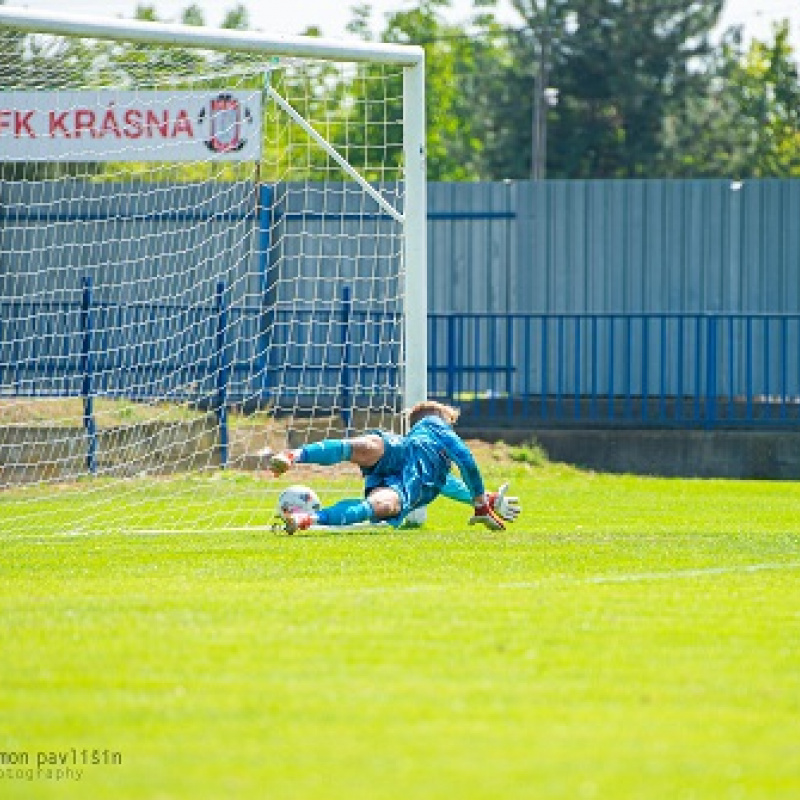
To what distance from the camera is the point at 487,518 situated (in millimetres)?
14227

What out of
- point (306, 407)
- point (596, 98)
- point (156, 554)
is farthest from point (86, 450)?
point (596, 98)

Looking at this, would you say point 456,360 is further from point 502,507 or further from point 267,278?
point 502,507

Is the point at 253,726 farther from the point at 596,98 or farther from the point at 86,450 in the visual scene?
the point at 596,98

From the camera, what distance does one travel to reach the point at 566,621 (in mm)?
9086

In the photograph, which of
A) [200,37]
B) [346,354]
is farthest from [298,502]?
[346,354]

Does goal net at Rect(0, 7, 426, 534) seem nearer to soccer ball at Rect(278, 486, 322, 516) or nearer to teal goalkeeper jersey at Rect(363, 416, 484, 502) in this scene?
soccer ball at Rect(278, 486, 322, 516)

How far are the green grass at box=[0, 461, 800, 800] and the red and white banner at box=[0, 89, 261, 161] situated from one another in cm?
860

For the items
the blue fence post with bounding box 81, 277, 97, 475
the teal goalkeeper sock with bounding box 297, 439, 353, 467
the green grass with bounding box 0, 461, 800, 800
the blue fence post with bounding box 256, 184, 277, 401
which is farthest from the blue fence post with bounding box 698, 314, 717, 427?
the green grass with bounding box 0, 461, 800, 800

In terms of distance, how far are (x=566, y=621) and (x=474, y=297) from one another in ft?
63.4

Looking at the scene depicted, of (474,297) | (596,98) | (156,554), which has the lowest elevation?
(156,554)

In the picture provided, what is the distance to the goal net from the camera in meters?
17.0

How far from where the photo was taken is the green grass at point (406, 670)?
6090 mm

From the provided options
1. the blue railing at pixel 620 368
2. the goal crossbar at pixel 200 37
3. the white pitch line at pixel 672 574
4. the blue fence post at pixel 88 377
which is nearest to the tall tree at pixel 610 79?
the blue railing at pixel 620 368

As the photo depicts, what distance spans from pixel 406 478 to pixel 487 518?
632 mm
